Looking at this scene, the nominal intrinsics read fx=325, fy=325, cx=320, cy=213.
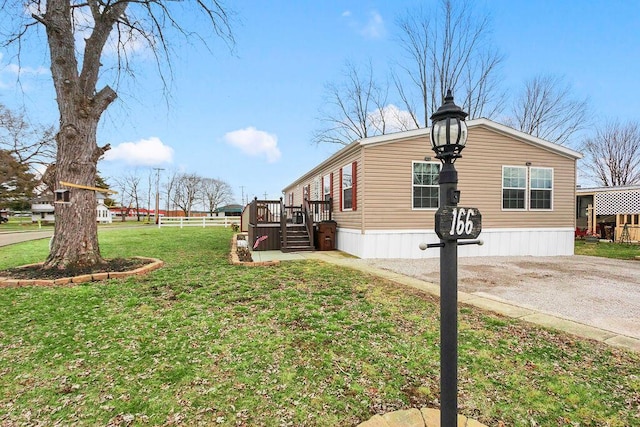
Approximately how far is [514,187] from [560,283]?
179 inches

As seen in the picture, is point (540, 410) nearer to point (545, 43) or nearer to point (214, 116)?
point (214, 116)

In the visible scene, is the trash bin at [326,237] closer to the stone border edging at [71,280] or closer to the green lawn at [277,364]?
the stone border edging at [71,280]

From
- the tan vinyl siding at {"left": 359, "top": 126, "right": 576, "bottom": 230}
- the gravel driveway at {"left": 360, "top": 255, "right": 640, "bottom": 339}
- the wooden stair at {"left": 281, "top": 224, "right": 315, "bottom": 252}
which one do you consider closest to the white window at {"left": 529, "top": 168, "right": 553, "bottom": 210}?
the tan vinyl siding at {"left": 359, "top": 126, "right": 576, "bottom": 230}

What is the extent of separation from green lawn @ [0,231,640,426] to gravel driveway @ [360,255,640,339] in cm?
109

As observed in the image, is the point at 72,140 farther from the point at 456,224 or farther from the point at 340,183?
the point at 340,183

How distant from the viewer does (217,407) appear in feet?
6.52

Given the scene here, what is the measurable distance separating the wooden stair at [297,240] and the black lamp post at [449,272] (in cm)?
806

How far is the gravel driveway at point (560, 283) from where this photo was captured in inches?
155

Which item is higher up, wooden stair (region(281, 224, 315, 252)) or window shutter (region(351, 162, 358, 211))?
window shutter (region(351, 162, 358, 211))

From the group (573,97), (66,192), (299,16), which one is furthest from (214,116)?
(573,97)

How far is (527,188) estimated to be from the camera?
9586mm

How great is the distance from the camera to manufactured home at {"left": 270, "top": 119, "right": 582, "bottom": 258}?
8.55 metres

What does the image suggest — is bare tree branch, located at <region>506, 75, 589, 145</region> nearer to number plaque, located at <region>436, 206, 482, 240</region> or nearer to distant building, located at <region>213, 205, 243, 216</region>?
number plaque, located at <region>436, 206, 482, 240</region>

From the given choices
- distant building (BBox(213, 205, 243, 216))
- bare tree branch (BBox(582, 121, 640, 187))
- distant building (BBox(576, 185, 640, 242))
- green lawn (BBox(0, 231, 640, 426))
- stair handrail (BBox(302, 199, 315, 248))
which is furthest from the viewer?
distant building (BBox(213, 205, 243, 216))
